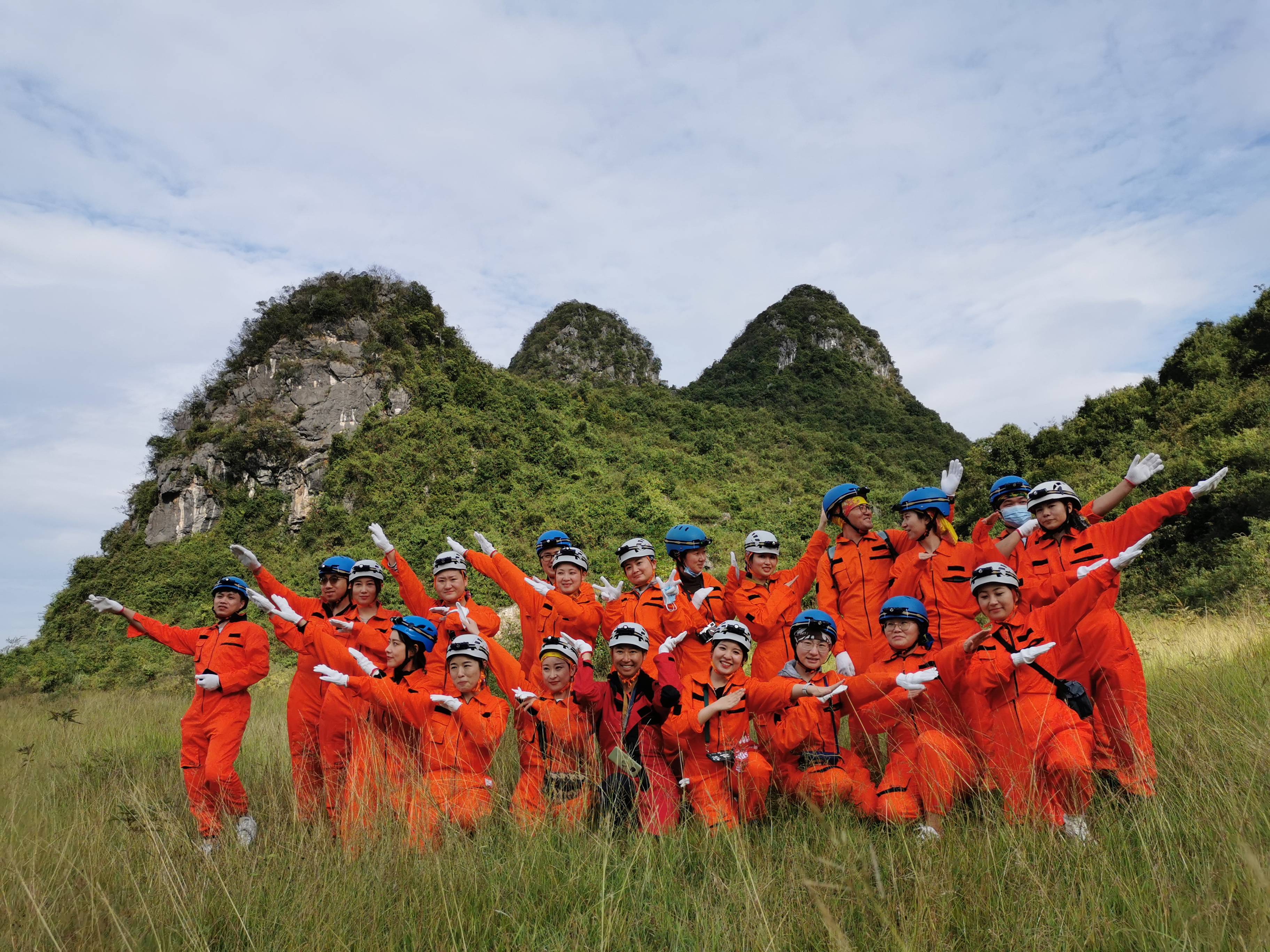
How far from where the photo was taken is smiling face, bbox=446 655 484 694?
15.5 feet

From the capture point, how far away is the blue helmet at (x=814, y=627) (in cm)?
452

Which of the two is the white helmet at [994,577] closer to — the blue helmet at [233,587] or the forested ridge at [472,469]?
the blue helmet at [233,587]

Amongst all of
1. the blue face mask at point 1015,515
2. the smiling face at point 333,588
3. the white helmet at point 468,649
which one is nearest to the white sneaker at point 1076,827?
the blue face mask at point 1015,515

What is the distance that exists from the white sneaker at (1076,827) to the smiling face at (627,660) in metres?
2.49

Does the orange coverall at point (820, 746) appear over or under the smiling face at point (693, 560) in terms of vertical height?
under

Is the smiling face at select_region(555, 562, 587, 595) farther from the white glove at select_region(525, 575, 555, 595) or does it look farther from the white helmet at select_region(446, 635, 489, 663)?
the white helmet at select_region(446, 635, 489, 663)

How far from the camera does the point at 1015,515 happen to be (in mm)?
5695

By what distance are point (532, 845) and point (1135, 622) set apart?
36.8 ft

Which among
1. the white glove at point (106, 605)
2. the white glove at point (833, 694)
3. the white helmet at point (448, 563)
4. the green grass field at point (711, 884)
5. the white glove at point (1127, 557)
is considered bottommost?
the green grass field at point (711, 884)

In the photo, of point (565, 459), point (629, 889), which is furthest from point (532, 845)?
point (565, 459)

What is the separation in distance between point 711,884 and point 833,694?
125 centimetres

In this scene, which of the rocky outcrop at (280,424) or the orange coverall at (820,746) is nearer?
the orange coverall at (820,746)

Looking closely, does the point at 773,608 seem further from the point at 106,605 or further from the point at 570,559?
the point at 106,605

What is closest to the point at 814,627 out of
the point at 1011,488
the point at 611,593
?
the point at 611,593
